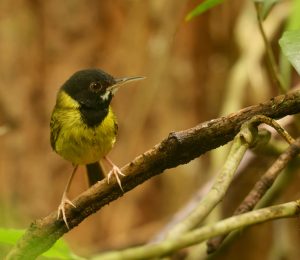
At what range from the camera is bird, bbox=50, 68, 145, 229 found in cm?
197

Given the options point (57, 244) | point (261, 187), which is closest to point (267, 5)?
point (261, 187)

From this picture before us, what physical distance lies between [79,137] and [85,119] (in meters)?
0.08

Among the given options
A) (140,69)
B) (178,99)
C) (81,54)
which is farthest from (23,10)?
(178,99)

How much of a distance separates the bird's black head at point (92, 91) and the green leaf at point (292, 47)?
1.08 metres

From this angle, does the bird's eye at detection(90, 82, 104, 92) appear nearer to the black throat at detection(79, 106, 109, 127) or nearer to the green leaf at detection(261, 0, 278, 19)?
the black throat at detection(79, 106, 109, 127)

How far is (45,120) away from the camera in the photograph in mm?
3531

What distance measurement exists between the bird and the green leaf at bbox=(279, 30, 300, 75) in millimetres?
1012

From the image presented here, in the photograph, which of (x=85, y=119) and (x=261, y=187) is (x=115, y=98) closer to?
(x=85, y=119)

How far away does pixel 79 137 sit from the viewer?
1968 millimetres

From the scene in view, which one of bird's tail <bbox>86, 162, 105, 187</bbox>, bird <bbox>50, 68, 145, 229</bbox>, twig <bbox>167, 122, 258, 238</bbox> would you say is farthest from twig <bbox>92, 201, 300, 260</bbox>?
bird's tail <bbox>86, 162, 105, 187</bbox>

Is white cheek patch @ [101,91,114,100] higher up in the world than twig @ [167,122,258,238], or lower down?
higher up

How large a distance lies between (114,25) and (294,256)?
4.68 ft

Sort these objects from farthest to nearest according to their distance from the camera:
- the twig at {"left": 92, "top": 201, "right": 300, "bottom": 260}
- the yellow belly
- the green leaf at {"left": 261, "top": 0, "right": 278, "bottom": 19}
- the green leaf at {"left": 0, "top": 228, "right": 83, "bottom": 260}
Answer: the yellow belly < the green leaf at {"left": 261, "top": 0, "right": 278, "bottom": 19} < the green leaf at {"left": 0, "top": 228, "right": 83, "bottom": 260} < the twig at {"left": 92, "top": 201, "right": 300, "bottom": 260}

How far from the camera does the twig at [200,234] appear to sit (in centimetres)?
70
